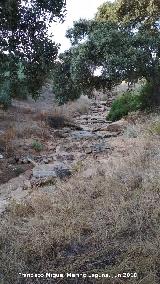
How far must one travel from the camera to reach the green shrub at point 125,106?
17.8 metres

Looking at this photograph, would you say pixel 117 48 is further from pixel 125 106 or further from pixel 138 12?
pixel 125 106

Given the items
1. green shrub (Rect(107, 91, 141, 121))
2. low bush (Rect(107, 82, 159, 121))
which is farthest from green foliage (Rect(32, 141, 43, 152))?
green shrub (Rect(107, 91, 141, 121))

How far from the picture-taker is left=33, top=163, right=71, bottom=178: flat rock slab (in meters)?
8.96

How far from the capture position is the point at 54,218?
5.66 meters

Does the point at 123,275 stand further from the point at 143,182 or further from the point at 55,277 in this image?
the point at 143,182

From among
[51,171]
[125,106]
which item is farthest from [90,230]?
[125,106]

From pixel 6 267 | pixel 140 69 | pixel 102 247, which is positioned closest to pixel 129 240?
pixel 102 247

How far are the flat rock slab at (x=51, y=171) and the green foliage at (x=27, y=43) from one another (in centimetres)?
208

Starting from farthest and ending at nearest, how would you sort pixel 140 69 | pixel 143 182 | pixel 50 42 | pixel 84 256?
pixel 140 69 → pixel 50 42 → pixel 143 182 → pixel 84 256

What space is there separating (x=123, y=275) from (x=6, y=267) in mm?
1315

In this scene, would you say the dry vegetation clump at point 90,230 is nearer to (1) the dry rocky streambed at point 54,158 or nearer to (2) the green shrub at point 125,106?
(1) the dry rocky streambed at point 54,158

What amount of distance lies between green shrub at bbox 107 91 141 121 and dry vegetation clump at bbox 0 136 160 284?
35.5 ft

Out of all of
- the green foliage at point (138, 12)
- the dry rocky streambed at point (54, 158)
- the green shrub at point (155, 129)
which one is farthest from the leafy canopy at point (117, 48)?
the green shrub at point (155, 129)

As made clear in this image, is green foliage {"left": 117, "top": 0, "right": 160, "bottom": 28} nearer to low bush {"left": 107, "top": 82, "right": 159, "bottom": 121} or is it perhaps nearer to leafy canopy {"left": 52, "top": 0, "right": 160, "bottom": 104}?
leafy canopy {"left": 52, "top": 0, "right": 160, "bottom": 104}
